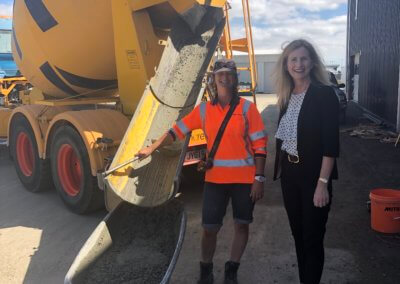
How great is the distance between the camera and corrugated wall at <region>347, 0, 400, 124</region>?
36.9 ft

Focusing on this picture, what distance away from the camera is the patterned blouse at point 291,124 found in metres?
2.79

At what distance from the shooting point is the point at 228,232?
14.7 ft

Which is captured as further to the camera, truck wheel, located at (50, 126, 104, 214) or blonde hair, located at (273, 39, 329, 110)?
truck wheel, located at (50, 126, 104, 214)

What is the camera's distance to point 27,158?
6633 mm

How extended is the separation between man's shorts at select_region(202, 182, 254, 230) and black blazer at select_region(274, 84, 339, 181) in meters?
0.57

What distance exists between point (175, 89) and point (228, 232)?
5.50 feet

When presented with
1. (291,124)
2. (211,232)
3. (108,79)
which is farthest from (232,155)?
(108,79)

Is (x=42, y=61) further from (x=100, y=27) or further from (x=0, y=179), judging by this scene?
(x=0, y=179)

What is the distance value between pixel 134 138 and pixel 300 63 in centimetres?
180

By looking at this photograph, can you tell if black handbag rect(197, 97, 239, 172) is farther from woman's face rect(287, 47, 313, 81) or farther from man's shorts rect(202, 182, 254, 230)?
woman's face rect(287, 47, 313, 81)

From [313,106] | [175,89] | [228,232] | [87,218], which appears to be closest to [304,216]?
[313,106]

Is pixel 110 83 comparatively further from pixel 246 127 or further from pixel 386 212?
pixel 386 212

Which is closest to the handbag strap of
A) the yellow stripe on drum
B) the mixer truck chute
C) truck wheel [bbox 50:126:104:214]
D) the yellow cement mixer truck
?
the yellow cement mixer truck

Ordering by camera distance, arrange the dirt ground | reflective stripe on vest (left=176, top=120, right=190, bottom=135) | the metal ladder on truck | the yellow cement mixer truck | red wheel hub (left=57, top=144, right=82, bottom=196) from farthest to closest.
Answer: the metal ladder on truck
red wheel hub (left=57, top=144, right=82, bottom=196)
the yellow cement mixer truck
the dirt ground
reflective stripe on vest (left=176, top=120, right=190, bottom=135)
